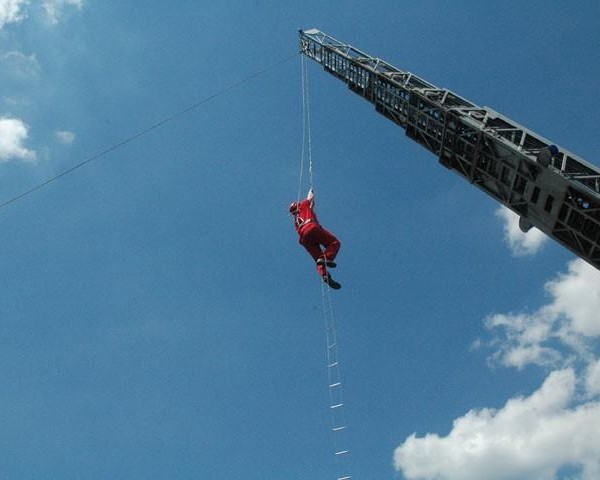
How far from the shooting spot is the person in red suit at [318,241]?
16.3 metres

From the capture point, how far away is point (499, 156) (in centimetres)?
1409

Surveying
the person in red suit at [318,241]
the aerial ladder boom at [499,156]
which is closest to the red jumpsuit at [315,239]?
Answer: the person in red suit at [318,241]

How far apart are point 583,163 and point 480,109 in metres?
3.55

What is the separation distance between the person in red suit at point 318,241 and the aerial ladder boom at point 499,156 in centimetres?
404

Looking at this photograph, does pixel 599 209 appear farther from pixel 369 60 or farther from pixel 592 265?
pixel 369 60

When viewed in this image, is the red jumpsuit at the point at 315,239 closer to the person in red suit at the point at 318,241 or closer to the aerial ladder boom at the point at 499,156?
the person in red suit at the point at 318,241

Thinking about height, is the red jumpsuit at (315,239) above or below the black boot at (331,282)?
above

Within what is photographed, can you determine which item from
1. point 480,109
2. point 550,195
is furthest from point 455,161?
point 550,195

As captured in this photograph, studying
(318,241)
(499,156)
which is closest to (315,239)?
(318,241)

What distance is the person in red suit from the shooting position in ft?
53.6

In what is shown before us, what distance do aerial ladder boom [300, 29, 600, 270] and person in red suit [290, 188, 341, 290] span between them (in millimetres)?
4036

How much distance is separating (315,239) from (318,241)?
122 millimetres

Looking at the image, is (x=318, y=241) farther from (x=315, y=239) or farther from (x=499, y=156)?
(x=499, y=156)

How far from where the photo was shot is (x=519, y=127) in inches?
551
